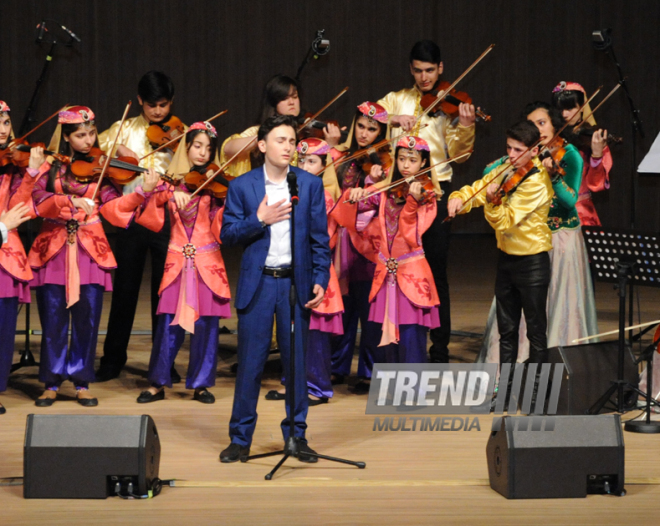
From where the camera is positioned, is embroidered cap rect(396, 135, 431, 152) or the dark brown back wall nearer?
embroidered cap rect(396, 135, 431, 152)

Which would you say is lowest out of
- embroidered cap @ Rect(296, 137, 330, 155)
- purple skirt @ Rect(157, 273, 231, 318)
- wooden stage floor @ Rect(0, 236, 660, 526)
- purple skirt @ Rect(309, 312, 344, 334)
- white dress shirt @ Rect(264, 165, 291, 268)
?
wooden stage floor @ Rect(0, 236, 660, 526)

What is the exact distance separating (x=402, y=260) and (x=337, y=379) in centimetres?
85

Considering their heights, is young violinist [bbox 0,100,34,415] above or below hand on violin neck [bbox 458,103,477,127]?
below

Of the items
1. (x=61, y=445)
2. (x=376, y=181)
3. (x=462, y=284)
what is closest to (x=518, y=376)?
(x=376, y=181)

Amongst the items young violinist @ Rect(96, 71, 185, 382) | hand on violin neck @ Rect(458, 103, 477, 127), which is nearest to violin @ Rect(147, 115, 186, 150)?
young violinist @ Rect(96, 71, 185, 382)

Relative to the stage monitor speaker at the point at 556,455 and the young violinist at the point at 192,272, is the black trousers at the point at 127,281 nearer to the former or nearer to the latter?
the young violinist at the point at 192,272

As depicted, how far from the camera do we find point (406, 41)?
33.1ft

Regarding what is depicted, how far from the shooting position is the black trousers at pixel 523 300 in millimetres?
4148

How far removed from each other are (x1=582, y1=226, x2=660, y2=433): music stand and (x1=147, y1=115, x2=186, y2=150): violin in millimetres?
2060

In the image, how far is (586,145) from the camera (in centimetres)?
493

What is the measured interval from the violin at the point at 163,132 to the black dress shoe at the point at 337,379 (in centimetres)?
144

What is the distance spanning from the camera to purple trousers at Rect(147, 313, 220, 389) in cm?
427

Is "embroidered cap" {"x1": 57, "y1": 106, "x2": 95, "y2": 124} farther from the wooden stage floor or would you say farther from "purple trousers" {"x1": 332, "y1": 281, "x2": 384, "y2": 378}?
"purple trousers" {"x1": 332, "y1": 281, "x2": 384, "y2": 378}

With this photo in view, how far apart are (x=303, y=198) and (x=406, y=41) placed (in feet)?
23.4
